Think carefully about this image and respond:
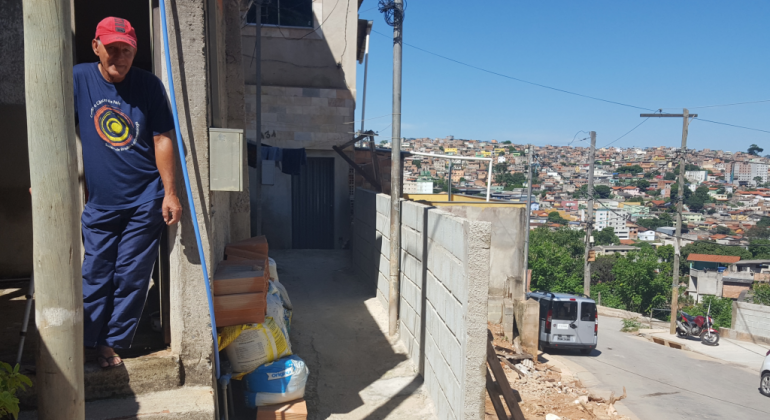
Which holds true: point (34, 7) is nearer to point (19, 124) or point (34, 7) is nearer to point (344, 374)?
point (19, 124)

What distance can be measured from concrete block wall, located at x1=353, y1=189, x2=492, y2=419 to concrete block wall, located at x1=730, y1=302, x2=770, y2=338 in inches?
1071

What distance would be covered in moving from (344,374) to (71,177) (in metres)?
4.50

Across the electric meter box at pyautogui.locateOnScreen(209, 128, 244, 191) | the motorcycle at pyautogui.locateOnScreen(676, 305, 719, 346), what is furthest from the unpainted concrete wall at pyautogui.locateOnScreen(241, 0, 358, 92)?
the motorcycle at pyautogui.locateOnScreen(676, 305, 719, 346)

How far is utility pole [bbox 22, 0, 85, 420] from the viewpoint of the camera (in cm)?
199

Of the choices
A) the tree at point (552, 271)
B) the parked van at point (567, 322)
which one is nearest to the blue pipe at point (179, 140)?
→ the parked van at point (567, 322)

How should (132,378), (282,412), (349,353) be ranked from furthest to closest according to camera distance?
(349,353), (282,412), (132,378)

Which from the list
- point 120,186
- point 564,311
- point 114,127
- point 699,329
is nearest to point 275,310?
point 120,186

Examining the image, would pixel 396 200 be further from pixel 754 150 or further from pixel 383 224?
pixel 754 150

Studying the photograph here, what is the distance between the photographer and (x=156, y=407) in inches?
136

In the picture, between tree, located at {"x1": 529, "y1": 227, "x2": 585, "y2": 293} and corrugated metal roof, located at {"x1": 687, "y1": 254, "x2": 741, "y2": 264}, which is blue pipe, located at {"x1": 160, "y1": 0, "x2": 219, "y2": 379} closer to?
tree, located at {"x1": 529, "y1": 227, "x2": 585, "y2": 293}

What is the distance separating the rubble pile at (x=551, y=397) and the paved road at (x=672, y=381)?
1643mm

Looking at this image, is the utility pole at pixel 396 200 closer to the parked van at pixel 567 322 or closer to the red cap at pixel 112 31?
the red cap at pixel 112 31

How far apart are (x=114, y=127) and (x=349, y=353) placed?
4.28 m

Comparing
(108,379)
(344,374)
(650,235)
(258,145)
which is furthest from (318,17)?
(650,235)
